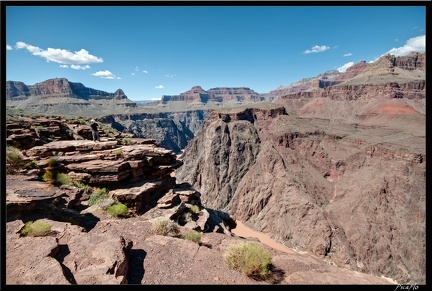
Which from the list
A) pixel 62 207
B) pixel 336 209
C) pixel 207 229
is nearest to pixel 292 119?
pixel 336 209

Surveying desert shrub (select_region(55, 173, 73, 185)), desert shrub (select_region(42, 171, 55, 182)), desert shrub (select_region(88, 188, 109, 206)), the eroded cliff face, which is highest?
desert shrub (select_region(42, 171, 55, 182))

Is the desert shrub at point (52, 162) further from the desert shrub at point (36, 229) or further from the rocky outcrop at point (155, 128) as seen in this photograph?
the rocky outcrop at point (155, 128)

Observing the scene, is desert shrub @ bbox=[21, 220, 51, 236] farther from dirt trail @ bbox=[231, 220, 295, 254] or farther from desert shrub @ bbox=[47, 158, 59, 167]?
dirt trail @ bbox=[231, 220, 295, 254]

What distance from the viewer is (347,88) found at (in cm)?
10000

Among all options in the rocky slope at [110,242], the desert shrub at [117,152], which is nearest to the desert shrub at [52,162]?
the rocky slope at [110,242]

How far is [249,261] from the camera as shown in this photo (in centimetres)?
538

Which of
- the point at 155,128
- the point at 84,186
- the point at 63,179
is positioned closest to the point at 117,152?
the point at 84,186

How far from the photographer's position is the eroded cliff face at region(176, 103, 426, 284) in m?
36.0

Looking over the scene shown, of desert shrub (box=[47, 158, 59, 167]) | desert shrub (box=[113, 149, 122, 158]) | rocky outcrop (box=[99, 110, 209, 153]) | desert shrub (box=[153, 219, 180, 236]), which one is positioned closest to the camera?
desert shrub (box=[153, 219, 180, 236])

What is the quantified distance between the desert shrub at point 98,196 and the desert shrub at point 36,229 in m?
4.22

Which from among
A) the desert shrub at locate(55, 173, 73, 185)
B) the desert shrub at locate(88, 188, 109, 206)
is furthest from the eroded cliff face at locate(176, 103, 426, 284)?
the desert shrub at locate(55, 173, 73, 185)

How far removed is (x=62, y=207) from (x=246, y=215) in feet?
151

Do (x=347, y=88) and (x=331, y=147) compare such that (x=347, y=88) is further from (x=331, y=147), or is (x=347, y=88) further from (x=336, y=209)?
(x=336, y=209)

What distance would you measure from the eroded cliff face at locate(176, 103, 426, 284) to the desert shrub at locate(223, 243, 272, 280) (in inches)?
1431
